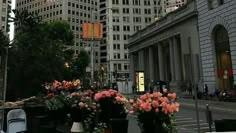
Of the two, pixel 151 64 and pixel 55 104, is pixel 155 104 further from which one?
pixel 151 64

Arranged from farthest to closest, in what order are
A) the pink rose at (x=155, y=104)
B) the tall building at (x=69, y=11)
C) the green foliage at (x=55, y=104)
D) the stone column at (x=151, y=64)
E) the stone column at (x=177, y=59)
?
the tall building at (x=69, y=11) < the stone column at (x=151, y=64) < the stone column at (x=177, y=59) < the green foliage at (x=55, y=104) < the pink rose at (x=155, y=104)

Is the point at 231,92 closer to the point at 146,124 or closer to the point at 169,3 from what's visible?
the point at 146,124

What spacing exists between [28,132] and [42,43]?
10061 mm

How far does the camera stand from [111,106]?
8.24 m

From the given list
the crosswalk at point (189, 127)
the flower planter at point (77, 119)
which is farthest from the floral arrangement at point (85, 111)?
the crosswalk at point (189, 127)

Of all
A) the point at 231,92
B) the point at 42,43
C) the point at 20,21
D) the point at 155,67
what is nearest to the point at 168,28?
the point at 155,67

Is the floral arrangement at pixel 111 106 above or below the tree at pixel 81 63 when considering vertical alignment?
below

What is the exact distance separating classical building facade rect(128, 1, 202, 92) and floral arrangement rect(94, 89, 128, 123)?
2848cm

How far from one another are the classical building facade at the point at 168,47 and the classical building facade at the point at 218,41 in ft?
4.67

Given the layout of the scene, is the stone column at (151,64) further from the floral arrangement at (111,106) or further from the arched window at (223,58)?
the floral arrangement at (111,106)

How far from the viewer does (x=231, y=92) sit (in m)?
33.5

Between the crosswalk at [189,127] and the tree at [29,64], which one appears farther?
the tree at [29,64]

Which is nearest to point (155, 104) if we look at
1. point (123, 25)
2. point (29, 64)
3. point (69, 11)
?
point (29, 64)

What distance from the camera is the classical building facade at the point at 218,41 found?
116 feet
